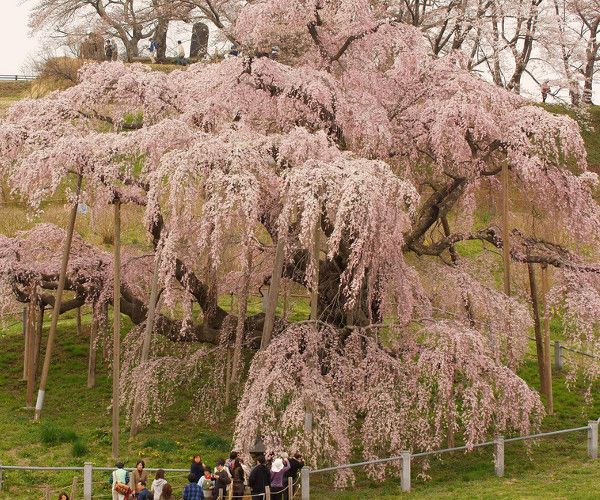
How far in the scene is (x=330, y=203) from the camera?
21594 mm

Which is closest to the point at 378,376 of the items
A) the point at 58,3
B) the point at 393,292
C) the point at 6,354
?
the point at 393,292

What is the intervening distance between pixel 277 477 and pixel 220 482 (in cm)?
109

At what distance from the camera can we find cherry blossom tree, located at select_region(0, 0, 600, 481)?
21.8 meters

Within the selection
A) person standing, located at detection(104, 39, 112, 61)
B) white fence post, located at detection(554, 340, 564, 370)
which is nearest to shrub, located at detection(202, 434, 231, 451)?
white fence post, located at detection(554, 340, 564, 370)

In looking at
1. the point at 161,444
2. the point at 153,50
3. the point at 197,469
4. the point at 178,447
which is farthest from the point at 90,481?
the point at 153,50

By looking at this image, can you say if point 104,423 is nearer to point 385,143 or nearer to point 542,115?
point 385,143

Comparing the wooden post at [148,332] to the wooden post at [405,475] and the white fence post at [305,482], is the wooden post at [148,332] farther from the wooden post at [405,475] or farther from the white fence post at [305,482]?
the wooden post at [405,475]

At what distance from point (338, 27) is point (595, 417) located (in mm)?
11004

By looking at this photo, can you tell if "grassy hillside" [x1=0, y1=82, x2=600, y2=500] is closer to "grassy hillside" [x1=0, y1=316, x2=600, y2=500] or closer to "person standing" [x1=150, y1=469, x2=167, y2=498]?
→ "grassy hillside" [x1=0, y1=316, x2=600, y2=500]

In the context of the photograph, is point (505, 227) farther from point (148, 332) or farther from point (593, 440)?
point (148, 332)

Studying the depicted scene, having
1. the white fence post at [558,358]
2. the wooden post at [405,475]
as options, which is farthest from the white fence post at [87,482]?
the white fence post at [558,358]

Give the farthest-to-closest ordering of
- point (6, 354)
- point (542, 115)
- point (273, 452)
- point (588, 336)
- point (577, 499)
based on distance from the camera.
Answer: point (6, 354)
point (542, 115)
point (588, 336)
point (273, 452)
point (577, 499)

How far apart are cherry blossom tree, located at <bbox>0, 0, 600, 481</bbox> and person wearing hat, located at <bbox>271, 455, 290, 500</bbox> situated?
0.91 meters

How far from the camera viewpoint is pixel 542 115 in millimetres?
26250
